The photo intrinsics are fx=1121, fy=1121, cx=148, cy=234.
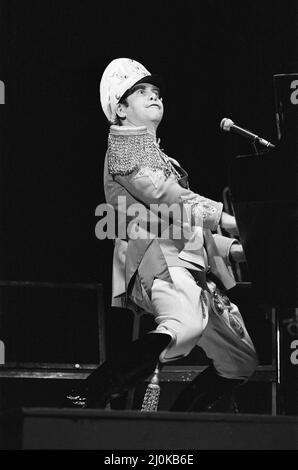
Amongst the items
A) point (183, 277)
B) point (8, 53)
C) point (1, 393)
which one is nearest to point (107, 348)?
point (1, 393)

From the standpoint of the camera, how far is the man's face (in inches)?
157

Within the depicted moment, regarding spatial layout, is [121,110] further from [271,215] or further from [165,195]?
[271,215]

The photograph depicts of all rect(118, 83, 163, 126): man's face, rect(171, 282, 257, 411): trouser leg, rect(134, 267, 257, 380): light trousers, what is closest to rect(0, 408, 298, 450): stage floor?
rect(134, 267, 257, 380): light trousers

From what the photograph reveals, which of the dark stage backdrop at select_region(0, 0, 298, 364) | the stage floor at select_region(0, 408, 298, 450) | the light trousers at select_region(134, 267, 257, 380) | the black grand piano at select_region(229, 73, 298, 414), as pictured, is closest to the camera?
the stage floor at select_region(0, 408, 298, 450)

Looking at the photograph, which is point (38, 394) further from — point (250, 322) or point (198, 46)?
point (198, 46)

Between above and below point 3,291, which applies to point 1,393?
below

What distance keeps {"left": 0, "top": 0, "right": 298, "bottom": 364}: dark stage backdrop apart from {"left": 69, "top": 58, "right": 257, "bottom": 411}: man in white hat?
0.66 metres

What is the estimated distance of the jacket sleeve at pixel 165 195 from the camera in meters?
3.84

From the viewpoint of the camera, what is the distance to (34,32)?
4617mm

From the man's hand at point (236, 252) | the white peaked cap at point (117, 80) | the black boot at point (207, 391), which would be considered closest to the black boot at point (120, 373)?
the black boot at point (207, 391)

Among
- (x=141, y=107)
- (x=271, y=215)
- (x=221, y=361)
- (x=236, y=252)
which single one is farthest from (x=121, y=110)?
(x=221, y=361)

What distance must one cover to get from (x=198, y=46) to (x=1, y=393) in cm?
165

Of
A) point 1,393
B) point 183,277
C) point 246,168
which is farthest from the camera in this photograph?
point 1,393

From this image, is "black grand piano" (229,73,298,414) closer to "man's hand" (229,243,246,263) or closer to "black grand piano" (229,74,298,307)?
"black grand piano" (229,74,298,307)
